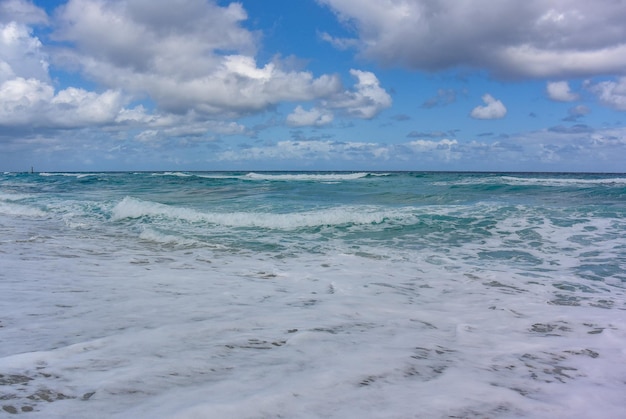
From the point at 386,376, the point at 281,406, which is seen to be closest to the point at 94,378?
the point at 281,406

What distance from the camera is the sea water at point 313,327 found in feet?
9.48

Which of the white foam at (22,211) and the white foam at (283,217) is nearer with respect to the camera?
the white foam at (283,217)

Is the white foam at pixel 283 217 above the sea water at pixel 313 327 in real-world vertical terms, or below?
above

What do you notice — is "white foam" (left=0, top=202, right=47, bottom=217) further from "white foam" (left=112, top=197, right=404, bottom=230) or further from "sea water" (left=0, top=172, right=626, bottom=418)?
"sea water" (left=0, top=172, right=626, bottom=418)

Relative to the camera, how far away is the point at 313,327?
442 cm

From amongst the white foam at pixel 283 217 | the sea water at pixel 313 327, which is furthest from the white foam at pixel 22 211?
the sea water at pixel 313 327

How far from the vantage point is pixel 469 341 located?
419 centimetres

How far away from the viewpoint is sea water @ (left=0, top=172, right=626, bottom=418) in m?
2.89

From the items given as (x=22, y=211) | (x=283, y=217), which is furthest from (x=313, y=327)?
(x=22, y=211)

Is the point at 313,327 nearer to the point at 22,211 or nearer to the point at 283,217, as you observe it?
the point at 283,217

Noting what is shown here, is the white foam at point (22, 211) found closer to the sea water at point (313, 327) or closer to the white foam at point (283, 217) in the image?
the white foam at point (283, 217)

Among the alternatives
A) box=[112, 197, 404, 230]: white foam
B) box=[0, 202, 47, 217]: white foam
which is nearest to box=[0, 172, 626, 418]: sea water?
box=[112, 197, 404, 230]: white foam

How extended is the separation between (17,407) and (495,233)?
34.2 ft

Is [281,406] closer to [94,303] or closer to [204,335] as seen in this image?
[204,335]
